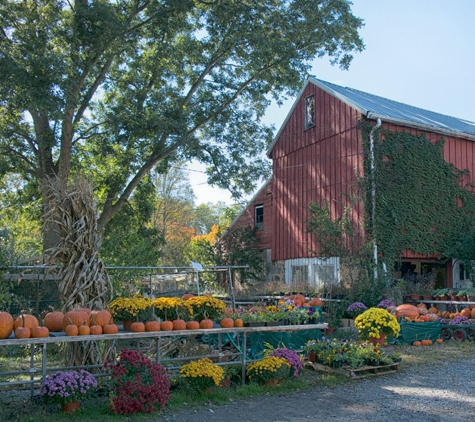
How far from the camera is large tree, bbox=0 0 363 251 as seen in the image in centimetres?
1541

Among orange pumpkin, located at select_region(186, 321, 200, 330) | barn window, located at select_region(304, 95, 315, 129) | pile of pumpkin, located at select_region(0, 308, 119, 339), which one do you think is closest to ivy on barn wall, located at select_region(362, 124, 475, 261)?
barn window, located at select_region(304, 95, 315, 129)

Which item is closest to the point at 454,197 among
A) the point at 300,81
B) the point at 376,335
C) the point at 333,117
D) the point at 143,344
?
the point at 333,117

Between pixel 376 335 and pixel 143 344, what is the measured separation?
556 cm

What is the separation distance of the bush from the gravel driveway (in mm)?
292

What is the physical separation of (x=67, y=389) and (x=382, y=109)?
1622cm

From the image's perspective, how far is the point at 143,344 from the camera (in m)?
12.6

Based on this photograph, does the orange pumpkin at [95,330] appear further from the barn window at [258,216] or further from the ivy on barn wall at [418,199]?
the barn window at [258,216]

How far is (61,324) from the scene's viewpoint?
6.88 metres

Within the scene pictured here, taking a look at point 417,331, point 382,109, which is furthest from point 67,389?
point 382,109

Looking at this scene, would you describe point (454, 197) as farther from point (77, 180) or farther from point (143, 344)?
point (77, 180)

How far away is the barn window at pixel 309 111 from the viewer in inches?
814

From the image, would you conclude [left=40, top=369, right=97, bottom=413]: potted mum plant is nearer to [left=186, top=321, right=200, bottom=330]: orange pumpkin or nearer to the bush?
the bush

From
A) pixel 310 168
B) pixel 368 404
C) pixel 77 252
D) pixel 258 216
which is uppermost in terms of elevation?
pixel 310 168

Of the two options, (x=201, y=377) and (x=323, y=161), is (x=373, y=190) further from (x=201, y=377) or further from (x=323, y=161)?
(x=201, y=377)
